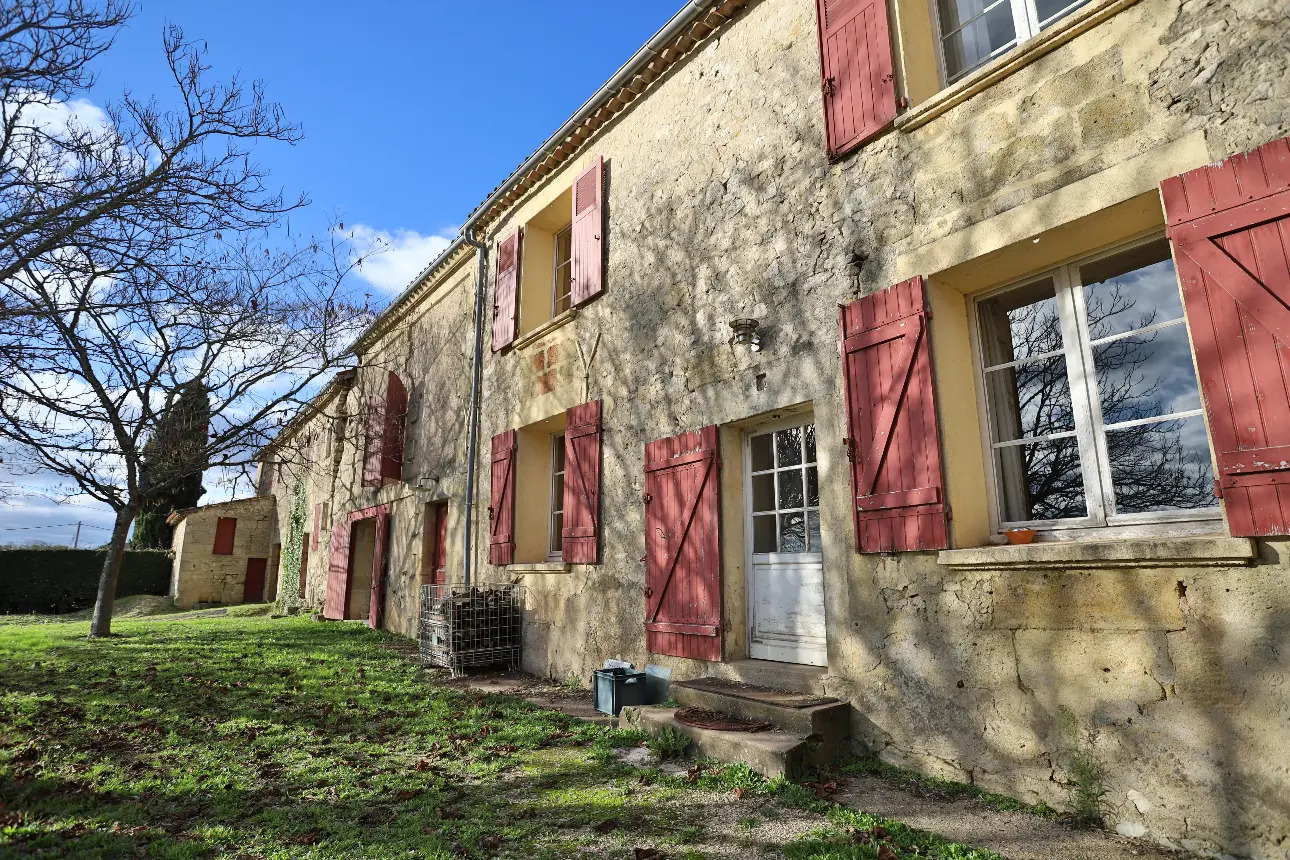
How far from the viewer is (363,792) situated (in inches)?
134

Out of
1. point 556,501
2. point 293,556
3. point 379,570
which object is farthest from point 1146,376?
point 293,556

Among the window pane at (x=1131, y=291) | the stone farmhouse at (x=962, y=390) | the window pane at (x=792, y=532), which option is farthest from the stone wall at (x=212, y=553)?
the window pane at (x=1131, y=291)

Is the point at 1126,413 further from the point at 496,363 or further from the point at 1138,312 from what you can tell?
the point at 496,363

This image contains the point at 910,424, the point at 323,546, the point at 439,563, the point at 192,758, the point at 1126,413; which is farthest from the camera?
the point at 323,546

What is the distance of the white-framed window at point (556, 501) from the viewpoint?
7352 mm

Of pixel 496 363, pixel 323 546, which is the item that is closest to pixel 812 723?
pixel 496 363

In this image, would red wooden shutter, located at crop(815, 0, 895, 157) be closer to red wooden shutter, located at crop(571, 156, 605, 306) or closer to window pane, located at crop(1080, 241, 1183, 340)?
window pane, located at crop(1080, 241, 1183, 340)

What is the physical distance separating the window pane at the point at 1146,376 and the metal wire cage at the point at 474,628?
5.63 meters

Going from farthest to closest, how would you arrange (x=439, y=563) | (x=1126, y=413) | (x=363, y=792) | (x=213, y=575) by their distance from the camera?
(x=213, y=575) < (x=439, y=563) < (x=363, y=792) < (x=1126, y=413)

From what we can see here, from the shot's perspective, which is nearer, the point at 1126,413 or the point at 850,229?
the point at 1126,413

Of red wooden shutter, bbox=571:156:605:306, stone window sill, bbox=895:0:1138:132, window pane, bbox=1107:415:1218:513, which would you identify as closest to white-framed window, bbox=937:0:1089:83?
stone window sill, bbox=895:0:1138:132

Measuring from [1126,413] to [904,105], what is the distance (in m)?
2.20

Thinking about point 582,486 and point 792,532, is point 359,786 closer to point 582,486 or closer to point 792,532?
point 792,532

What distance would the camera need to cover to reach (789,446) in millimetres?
4801
